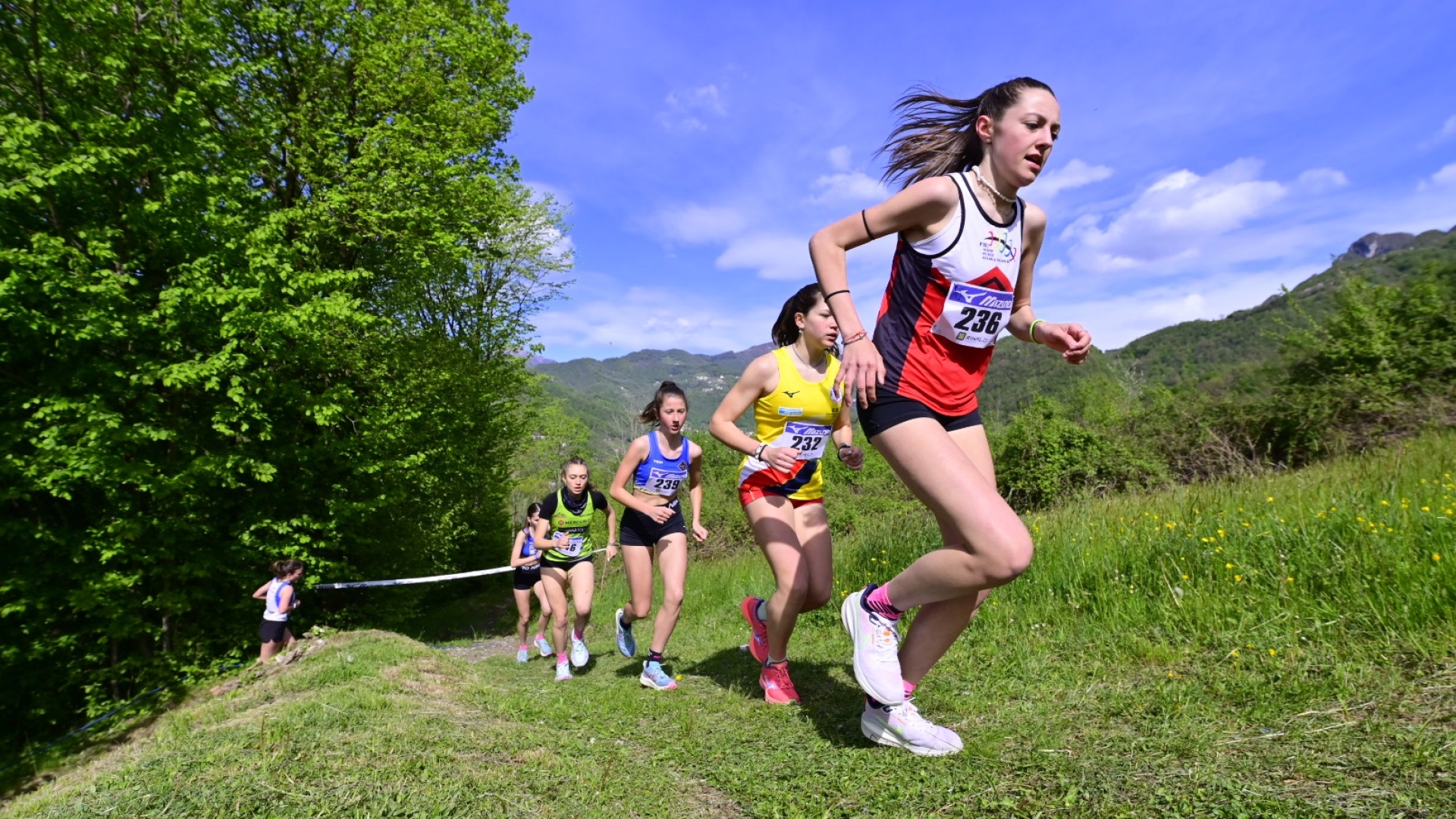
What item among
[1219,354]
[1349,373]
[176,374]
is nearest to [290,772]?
[176,374]

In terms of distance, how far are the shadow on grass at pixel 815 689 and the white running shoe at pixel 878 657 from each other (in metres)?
0.38

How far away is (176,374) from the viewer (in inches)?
318

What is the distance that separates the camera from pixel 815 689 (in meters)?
3.95

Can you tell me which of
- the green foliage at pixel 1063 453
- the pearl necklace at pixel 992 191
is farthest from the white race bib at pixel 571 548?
the green foliage at pixel 1063 453

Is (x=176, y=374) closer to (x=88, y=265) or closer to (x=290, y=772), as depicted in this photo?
(x=88, y=265)

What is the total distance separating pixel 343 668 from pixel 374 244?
10.9 metres

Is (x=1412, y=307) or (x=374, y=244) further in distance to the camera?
(x=374, y=244)

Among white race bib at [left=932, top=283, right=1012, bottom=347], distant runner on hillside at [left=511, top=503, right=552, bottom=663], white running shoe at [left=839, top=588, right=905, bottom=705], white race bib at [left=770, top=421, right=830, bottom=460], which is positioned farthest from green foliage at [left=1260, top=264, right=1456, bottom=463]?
distant runner on hillside at [left=511, top=503, right=552, bottom=663]

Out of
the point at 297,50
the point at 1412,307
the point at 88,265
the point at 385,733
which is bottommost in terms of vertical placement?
the point at 385,733

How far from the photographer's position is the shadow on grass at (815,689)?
3.06 m

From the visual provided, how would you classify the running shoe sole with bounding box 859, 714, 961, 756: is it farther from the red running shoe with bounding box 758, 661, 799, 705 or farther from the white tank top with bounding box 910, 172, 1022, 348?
the white tank top with bounding box 910, 172, 1022, 348

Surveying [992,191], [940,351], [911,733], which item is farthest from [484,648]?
[992,191]

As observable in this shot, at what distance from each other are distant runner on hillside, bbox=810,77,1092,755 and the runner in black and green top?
13.4 feet

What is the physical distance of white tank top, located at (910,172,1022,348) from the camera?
8.19 ft
